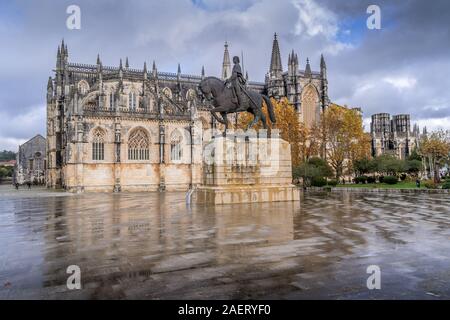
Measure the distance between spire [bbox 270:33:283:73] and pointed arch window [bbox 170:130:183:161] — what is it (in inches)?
1132

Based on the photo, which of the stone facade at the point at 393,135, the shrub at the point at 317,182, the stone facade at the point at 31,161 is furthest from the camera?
the stone facade at the point at 393,135

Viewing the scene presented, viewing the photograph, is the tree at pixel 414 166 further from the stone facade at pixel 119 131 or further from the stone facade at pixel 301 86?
the stone facade at pixel 119 131

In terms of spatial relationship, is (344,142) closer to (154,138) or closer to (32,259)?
(154,138)

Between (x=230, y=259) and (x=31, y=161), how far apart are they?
95712 millimetres

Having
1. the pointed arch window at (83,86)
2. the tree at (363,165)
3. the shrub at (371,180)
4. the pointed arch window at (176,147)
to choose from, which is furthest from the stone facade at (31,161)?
the shrub at (371,180)

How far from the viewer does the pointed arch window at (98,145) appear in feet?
146

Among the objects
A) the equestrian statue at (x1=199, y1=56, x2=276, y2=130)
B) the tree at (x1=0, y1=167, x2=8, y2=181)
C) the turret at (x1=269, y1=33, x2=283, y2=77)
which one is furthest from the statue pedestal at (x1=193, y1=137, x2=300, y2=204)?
the tree at (x1=0, y1=167, x2=8, y2=181)

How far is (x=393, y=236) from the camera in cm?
870

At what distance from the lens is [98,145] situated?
44562 millimetres

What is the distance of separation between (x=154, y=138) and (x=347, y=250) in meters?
42.2

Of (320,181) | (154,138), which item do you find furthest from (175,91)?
(320,181)

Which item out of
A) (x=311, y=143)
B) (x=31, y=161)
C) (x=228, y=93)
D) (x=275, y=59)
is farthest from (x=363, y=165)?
(x=31, y=161)

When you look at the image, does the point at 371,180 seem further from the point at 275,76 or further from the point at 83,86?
the point at 83,86

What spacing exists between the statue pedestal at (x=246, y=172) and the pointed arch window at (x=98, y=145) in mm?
28753
